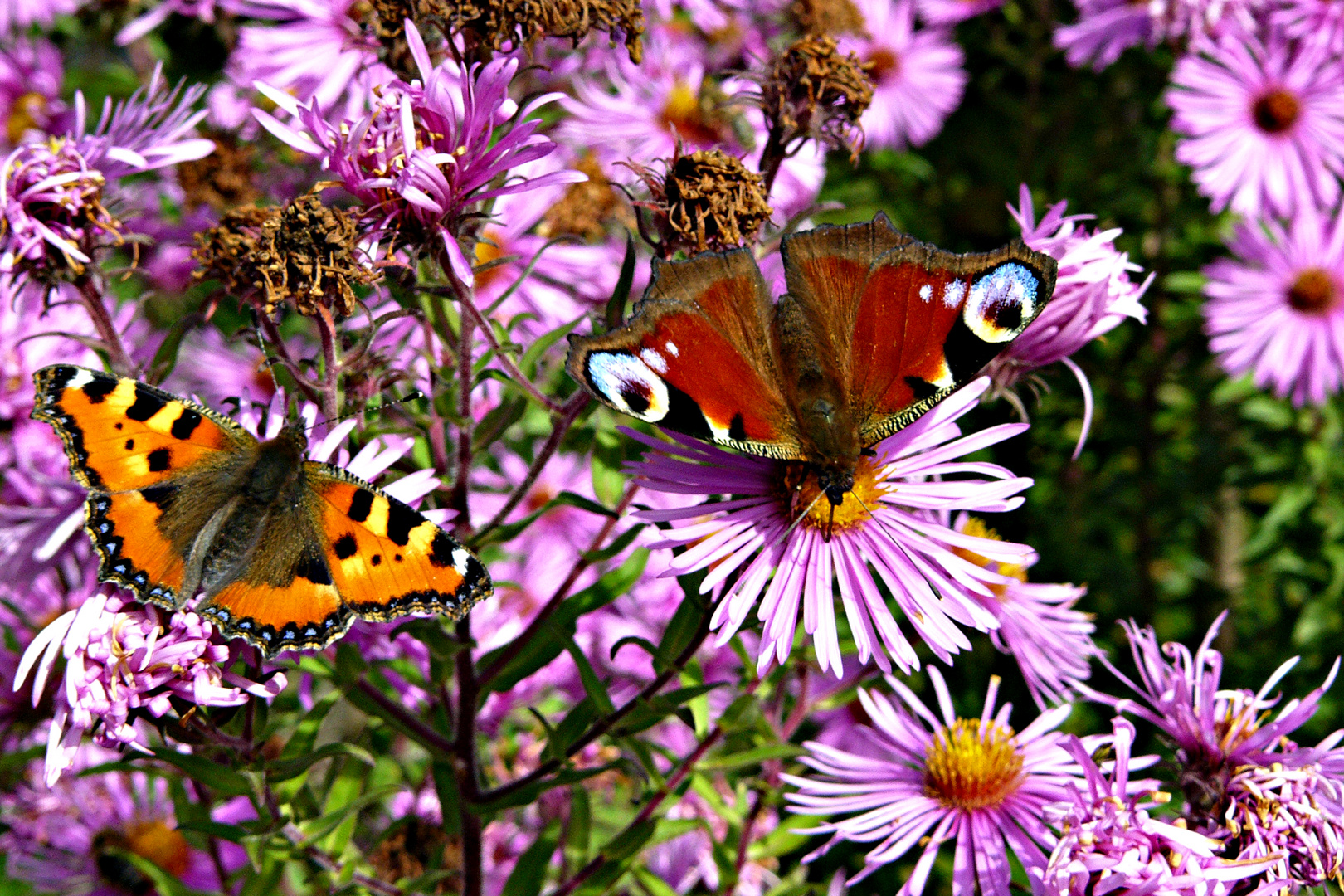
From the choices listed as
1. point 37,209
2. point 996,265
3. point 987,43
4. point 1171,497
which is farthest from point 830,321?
point 987,43

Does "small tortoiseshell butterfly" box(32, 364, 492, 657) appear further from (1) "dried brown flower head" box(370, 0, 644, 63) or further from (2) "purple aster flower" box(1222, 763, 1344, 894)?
(2) "purple aster flower" box(1222, 763, 1344, 894)

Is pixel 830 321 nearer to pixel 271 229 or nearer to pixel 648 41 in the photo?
pixel 271 229

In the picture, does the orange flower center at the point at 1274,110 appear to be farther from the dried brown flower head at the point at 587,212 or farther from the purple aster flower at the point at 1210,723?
the purple aster flower at the point at 1210,723

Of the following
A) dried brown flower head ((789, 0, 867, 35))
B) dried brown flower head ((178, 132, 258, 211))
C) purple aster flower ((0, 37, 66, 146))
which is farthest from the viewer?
purple aster flower ((0, 37, 66, 146))

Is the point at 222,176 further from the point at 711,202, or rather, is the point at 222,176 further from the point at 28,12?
the point at 28,12

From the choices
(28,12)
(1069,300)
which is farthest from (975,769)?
(28,12)

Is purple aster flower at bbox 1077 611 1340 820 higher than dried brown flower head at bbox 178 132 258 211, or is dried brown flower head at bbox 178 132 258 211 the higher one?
dried brown flower head at bbox 178 132 258 211

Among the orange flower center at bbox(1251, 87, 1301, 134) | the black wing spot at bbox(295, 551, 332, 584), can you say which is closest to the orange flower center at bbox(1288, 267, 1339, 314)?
the orange flower center at bbox(1251, 87, 1301, 134)
